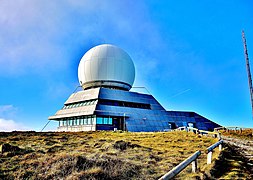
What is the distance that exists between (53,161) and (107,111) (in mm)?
29233

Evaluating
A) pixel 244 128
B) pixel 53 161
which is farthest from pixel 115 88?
pixel 53 161

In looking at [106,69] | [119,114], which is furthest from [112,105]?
[106,69]

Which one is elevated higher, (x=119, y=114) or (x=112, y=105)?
(x=112, y=105)

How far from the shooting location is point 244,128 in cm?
3086

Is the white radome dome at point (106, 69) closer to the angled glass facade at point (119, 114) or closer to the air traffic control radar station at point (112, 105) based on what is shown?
the air traffic control radar station at point (112, 105)

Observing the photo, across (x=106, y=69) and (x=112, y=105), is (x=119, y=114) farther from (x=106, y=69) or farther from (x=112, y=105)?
(x=106, y=69)

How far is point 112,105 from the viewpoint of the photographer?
3997cm

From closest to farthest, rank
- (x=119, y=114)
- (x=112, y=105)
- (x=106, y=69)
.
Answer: (x=119, y=114) → (x=112, y=105) → (x=106, y=69)

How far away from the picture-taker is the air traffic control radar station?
37.6 m

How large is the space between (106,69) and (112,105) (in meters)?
7.65

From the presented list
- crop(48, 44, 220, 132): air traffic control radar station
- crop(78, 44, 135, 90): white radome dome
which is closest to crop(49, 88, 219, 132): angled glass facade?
crop(48, 44, 220, 132): air traffic control radar station

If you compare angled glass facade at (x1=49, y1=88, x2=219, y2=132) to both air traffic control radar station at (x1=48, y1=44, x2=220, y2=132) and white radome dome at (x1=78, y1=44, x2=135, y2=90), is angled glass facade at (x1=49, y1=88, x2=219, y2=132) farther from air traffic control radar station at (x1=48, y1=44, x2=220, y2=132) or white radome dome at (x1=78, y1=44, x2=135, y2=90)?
white radome dome at (x1=78, y1=44, x2=135, y2=90)

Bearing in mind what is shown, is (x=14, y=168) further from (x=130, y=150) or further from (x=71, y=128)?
(x=71, y=128)

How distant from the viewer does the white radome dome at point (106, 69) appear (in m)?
43.5
